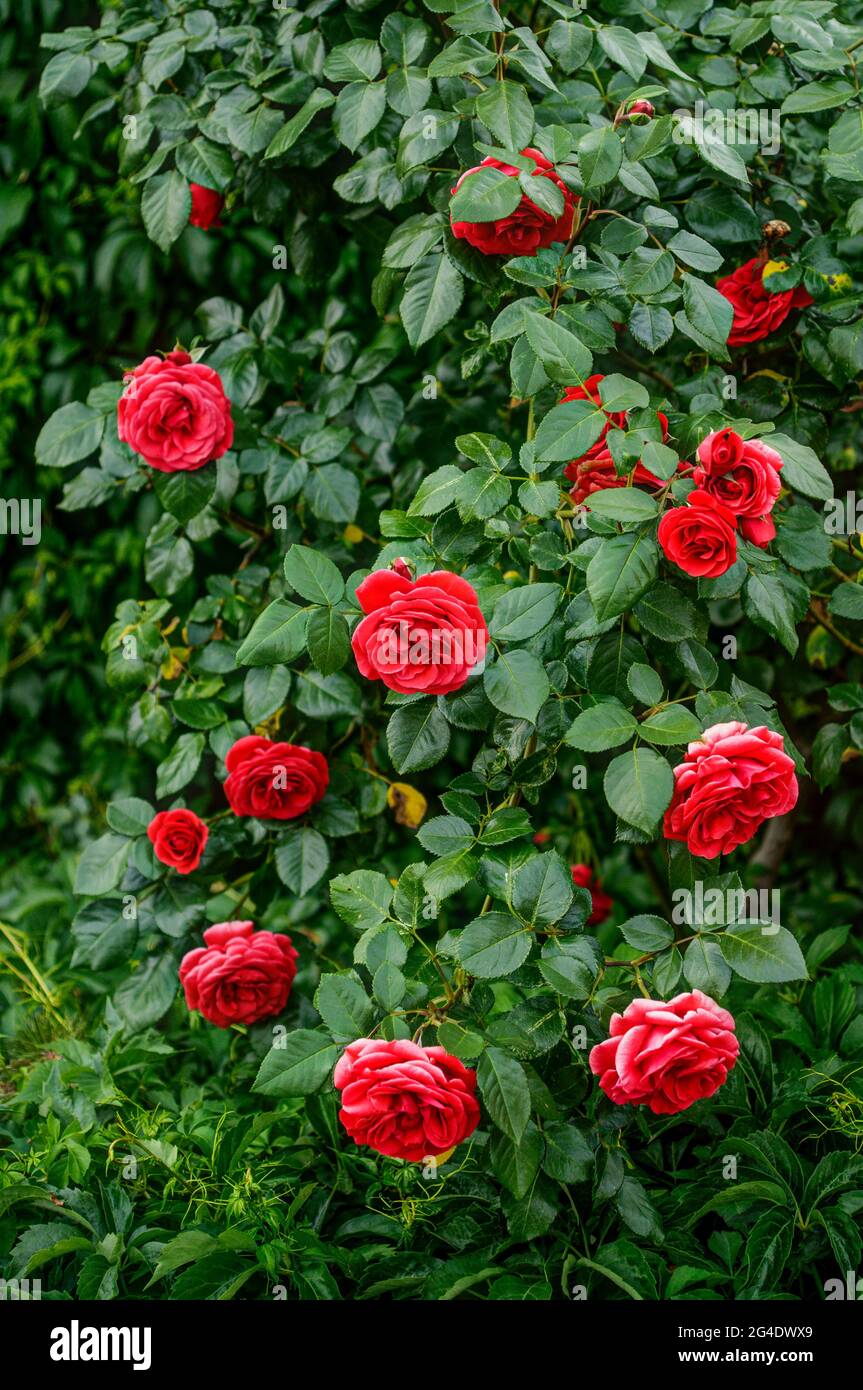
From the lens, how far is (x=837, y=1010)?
5.80ft

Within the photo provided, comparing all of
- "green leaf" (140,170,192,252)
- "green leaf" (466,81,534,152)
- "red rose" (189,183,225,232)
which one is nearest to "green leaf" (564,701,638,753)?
"green leaf" (466,81,534,152)

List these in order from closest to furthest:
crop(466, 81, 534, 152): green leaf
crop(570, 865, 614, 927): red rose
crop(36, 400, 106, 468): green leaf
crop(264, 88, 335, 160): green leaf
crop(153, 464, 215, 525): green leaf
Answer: crop(466, 81, 534, 152): green leaf
crop(264, 88, 335, 160): green leaf
crop(153, 464, 215, 525): green leaf
crop(36, 400, 106, 468): green leaf
crop(570, 865, 614, 927): red rose

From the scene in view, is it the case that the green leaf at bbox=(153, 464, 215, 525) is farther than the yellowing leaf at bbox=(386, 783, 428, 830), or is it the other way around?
the yellowing leaf at bbox=(386, 783, 428, 830)

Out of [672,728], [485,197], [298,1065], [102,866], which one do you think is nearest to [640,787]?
[672,728]

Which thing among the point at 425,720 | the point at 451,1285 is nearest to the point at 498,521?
the point at 425,720

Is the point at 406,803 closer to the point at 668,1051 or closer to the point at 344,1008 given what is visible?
the point at 344,1008

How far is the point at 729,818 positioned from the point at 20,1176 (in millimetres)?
975

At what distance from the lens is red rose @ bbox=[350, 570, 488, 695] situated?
116cm

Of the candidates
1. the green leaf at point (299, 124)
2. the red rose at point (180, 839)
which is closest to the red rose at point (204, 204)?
the green leaf at point (299, 124)

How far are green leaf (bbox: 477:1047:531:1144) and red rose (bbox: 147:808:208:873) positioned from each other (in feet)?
2.03

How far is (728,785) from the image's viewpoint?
45.5 inches

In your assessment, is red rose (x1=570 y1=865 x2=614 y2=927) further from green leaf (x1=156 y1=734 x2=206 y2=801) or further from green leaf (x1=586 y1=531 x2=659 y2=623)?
green leaf (x1=586 y1=531 x2=659 y2=623)

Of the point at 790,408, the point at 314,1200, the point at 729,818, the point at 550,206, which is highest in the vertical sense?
the point at 550,206

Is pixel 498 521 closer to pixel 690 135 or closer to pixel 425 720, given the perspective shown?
pixel 425 720
